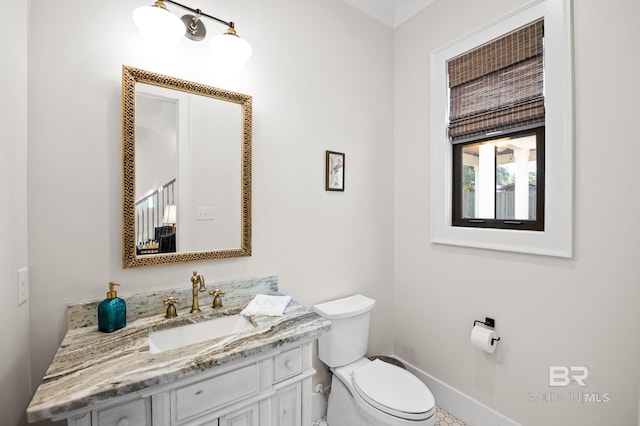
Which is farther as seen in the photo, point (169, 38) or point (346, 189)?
point (346, 189)

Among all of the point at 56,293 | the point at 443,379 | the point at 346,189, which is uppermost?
the point at 346,189

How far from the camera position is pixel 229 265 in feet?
5.00

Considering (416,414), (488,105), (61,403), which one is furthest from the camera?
(488,105)

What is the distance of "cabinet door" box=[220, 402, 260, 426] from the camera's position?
1.02 meters

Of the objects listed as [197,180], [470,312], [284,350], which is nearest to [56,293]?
[197,180]

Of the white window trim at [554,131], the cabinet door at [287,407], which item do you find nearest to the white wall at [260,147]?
the cabinet door at [287,407]

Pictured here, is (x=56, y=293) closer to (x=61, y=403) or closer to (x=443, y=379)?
(x=61, y=403)

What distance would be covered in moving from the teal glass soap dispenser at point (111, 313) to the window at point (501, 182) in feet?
6.41

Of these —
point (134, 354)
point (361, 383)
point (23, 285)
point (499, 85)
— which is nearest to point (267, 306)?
point (134, 354)

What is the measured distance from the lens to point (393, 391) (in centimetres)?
148

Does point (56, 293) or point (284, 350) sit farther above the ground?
point (56, 293)

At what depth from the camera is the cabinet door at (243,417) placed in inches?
40.1

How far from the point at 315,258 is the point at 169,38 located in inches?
54.2

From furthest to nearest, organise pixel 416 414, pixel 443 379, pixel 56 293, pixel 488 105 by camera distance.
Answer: pixel 443 379, pixel 488 105, pixel 416 414, pixel 56 293
